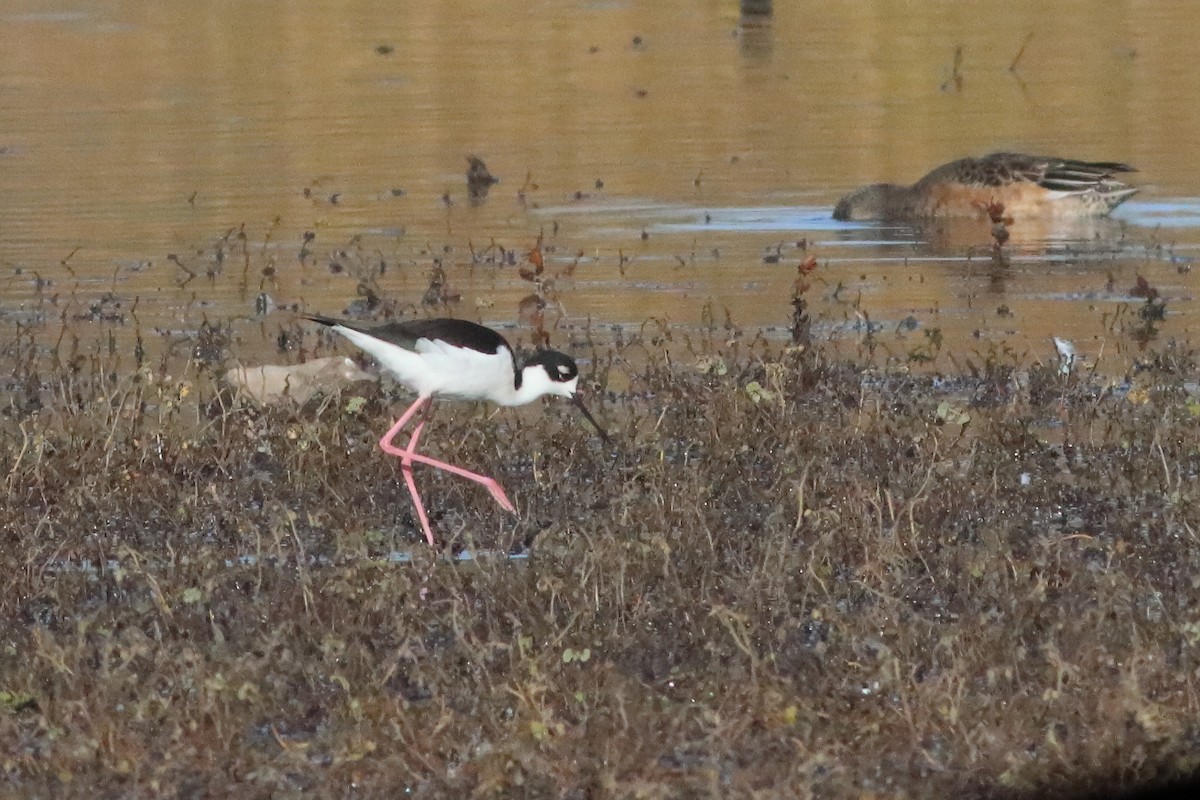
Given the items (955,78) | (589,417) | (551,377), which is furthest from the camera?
(955,78)

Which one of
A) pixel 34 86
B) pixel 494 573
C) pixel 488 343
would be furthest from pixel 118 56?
pixel 494 573

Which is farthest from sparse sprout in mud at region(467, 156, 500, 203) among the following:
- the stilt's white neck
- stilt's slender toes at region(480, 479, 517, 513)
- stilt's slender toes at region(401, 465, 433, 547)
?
stilt's slender toes at region(480, 479, 517, 513)

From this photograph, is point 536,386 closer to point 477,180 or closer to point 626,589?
point 626,589

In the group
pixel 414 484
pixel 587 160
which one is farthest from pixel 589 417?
pixel 587 160

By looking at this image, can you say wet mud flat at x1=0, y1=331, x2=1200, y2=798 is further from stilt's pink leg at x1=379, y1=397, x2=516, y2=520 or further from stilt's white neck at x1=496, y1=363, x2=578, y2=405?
stilt's white neck at x1=496, y1=363, x2=578, y2=405

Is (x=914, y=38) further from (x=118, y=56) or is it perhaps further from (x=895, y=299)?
(x=895, y=299)

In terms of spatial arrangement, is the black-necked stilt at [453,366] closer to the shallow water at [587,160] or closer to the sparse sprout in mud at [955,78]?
the shallow water at [587,160]

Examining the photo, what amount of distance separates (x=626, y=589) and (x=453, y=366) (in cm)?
202

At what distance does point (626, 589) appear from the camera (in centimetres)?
691

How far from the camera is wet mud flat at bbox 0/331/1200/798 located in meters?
5.61

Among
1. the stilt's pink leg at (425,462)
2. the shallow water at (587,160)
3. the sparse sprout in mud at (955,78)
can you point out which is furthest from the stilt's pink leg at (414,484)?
the sparse sprout in mud at (955,78)

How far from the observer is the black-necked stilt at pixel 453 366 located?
8.62 m

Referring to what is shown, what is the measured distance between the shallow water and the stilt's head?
2.03 metres

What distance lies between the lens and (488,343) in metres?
8.76
